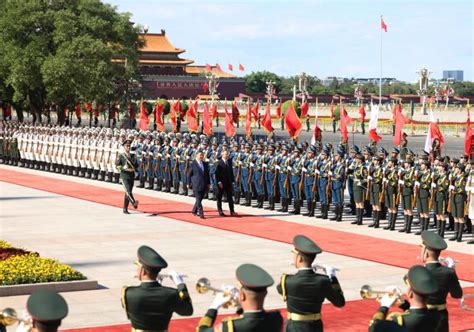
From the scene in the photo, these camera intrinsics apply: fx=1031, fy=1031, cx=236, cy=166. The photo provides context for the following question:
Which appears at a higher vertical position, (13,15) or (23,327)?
(13,15)

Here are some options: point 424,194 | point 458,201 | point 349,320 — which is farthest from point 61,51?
point 349,320

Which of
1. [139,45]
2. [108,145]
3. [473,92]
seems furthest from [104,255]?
[473,92]

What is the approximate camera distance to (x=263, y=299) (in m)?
6.31

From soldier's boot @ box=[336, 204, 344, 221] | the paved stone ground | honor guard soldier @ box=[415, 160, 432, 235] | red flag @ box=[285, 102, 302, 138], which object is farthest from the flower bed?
red flag @ box=[285, 102, 302, 138]

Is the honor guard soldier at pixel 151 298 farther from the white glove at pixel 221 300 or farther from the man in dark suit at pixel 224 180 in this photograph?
the man in dark suit at pixel 224 180

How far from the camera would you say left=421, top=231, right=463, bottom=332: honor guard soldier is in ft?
25.7

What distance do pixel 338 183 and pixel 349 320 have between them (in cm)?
930

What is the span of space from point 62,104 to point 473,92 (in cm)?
9411

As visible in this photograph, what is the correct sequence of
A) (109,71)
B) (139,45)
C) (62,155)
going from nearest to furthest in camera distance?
(62,155)
(109,71)
(139,45)

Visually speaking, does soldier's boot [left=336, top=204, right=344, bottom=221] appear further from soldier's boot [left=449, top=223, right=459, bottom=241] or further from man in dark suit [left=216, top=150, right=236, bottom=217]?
soldier's boot [left=449, top=223, right=459, bottom=241]

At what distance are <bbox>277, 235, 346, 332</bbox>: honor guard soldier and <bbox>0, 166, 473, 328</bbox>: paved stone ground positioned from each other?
4176 mm

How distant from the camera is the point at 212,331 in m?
6.25

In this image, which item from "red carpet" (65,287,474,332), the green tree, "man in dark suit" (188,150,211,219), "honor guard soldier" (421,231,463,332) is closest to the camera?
"honor guard soldier" (421,231,463,332)

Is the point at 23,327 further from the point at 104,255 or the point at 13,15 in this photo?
the point at 13,15
